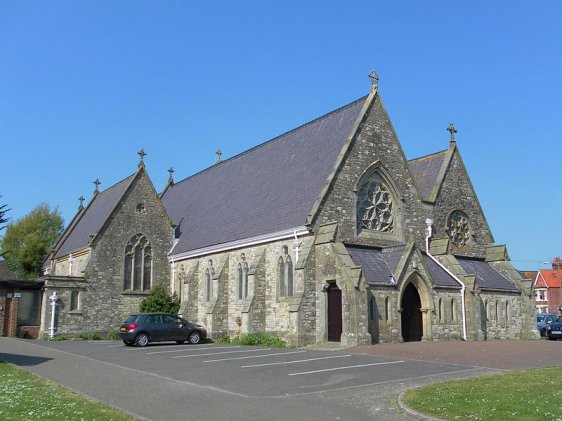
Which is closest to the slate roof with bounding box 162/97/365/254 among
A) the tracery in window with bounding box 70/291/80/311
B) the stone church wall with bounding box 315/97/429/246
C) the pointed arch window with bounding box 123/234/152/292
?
the stone church wall with bounding box 315/97/429/246

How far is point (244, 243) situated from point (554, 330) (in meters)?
17.7

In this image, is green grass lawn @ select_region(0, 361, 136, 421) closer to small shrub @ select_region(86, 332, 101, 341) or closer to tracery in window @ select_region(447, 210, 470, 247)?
small shrub @ select_region(86, 332, 101, 341)

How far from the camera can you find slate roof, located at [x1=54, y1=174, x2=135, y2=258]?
1523 inches

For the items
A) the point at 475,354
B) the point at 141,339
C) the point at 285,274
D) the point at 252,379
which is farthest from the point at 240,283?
the point at 252,379

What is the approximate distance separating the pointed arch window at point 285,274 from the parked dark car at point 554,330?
51.0 feet

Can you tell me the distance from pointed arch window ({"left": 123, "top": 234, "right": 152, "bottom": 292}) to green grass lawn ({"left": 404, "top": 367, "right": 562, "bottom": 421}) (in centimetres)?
2596

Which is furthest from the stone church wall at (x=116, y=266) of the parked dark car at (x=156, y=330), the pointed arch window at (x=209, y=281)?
the parked dark car at (x=156, y=330)

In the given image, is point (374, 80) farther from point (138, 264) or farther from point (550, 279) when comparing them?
point (550, 279)

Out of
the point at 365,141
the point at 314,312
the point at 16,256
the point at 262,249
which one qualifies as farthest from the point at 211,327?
the point at 16,256

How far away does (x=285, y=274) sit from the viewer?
27438mm

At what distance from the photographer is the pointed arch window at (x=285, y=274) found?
27109 mm

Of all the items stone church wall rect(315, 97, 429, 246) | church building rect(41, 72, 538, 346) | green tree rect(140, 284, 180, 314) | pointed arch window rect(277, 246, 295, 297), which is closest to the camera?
church building rect(41, 72, 538, 346)

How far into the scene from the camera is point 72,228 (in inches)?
1844

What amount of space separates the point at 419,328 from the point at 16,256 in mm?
51240
